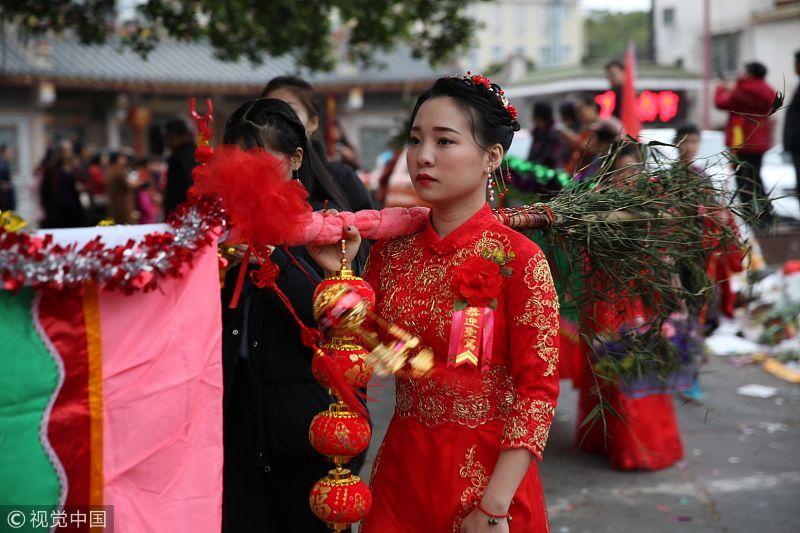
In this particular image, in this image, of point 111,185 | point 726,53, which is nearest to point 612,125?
point 111,185

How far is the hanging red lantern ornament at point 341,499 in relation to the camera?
2.08 meters

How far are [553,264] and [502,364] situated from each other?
657 millimetres

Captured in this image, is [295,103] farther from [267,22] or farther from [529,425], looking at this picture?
[267,22]

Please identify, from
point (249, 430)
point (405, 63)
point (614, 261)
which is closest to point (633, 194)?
point (614, 261)

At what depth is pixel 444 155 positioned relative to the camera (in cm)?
214

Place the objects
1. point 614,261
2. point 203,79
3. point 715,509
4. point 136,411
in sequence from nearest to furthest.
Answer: point 136,411 → point 614,261 → point 715,509 → point 203,79

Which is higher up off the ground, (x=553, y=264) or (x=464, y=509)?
(x=553, y=264)

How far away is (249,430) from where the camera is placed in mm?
2762

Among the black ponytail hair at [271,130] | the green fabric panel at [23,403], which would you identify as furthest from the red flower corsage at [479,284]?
the green fabric panel at [23,403]

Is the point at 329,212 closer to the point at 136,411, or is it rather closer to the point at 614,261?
the point at 136,411

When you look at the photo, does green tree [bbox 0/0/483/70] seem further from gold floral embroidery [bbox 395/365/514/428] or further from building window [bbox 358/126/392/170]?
building window [bbox 358/126/392/170]

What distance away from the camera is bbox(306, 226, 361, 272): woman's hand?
220cm

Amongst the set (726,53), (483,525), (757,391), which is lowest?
(757,391)

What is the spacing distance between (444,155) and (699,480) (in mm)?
3430
